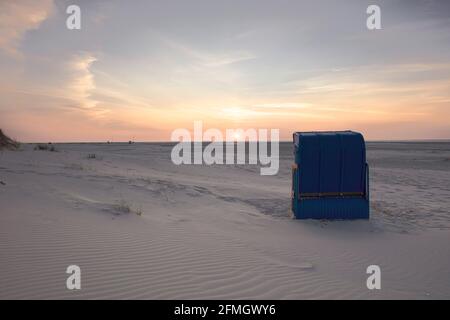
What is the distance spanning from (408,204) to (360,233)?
4.97 m

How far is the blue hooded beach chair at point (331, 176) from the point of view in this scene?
8797 mm

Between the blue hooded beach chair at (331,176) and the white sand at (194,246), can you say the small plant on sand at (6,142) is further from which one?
the blue hooded beach chair at (331,176)

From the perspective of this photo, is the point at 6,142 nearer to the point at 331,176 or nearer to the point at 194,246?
the point at 194,246

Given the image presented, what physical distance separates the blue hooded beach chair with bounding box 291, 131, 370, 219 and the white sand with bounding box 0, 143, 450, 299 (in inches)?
15.6

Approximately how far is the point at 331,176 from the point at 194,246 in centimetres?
445

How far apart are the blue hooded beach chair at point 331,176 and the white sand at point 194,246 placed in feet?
1.30

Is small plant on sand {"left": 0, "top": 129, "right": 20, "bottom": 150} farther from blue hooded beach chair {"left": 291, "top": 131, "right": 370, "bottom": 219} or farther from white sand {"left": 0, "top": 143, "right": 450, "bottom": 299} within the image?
blue hooded beach chair {"left": 291, "top": 131, "right": 370, "bottom": 219}

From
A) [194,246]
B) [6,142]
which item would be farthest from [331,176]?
[6,142]

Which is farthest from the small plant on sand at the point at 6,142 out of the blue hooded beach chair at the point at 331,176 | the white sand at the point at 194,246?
the blue hooded beach chair at the point at 331,176

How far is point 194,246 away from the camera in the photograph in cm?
630

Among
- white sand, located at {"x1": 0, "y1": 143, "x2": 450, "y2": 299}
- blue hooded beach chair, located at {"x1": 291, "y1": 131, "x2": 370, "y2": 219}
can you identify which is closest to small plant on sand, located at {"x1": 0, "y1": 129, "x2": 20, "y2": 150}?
white sand, located at {"x1": 0, "y1": 143, "x2": 450, "y2": 299}
